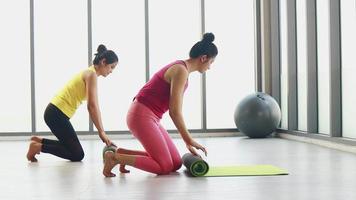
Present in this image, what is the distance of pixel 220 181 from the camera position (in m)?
3.64

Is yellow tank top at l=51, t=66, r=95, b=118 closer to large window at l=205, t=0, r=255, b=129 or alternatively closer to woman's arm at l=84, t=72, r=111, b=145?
woman's arm at l=84, t=72, r=111, b=145

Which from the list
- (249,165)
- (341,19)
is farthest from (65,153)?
(341,19)

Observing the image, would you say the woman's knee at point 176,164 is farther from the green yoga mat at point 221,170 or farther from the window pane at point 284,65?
the window pane at point 284,65

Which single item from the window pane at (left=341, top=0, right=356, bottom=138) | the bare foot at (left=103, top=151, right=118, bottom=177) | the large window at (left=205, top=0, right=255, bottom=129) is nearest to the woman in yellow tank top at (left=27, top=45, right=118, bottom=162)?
the bare foot at (left=103, top=151, right=118, bottom=177)

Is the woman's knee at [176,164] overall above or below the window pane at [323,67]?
below

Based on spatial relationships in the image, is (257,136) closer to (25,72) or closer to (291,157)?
(291,157)

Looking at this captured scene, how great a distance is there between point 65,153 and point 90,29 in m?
3.78

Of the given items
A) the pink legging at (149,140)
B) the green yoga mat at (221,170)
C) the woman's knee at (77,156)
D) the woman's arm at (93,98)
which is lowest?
the woman's knee at (77,156)

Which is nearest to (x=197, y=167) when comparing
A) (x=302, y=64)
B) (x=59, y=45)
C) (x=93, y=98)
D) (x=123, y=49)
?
(x=93, y=98)

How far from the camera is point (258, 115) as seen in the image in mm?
7547

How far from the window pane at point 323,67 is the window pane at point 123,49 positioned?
2936 mm

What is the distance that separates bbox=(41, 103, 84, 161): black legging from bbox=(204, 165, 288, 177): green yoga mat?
4.66 ft

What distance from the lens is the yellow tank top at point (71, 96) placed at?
488cm

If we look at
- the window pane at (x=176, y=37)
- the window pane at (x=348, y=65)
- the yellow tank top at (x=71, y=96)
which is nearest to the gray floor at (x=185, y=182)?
the yellow tank top at (x=71, y=96)
